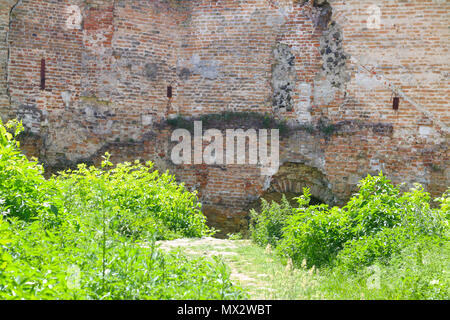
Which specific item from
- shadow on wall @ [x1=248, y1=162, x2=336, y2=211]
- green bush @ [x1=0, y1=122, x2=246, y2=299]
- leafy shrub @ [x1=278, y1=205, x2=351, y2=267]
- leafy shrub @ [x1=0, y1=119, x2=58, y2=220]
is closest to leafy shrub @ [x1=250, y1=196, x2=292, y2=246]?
leafy shrub @ [x1=278, y1=205, x2=351, y2=267]

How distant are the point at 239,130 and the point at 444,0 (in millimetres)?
4285

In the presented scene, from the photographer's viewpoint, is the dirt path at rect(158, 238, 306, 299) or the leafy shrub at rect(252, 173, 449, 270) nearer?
the dirt path at rect(158, 238, 306, 299)

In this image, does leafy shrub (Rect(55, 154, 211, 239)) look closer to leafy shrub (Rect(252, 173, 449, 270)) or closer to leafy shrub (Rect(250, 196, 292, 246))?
leafy shrub (Rect(250, 196, 292, 246))

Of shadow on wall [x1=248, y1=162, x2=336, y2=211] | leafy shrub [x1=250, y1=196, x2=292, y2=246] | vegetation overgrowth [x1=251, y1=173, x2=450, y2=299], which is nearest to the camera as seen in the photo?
vegetation overgrowth [x1=251, y1=173, x2=450, y2=299]

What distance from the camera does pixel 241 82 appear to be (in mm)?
10125

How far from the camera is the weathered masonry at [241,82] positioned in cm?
908

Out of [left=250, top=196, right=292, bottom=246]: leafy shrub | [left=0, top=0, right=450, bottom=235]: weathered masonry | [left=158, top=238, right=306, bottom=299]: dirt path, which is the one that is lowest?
[left=158, top=238, right=306, bottom=299]: dirt path

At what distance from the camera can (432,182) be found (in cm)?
895

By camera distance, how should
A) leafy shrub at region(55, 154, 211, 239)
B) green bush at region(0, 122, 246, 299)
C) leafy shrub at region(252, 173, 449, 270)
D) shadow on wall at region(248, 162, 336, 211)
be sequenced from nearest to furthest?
green bush at region(0, 122, 246, 299)
leafy shrub at region(252, 173, 449, 270)
leafy shrub at region(55, 154, 211, 239)
shadow on wall at region(248, 162, 336, 211)

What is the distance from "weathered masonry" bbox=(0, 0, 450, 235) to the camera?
357 inches

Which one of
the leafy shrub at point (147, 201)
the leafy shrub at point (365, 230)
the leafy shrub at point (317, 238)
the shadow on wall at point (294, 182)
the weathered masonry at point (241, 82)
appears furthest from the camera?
the shadow on wall at point (294, 182)

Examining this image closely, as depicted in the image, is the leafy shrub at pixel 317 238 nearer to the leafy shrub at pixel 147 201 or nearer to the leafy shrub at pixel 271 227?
the leafy shrub at pixel 271 227

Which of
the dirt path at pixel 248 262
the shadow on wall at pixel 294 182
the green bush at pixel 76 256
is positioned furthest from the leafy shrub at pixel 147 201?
the shadow on wall at pixel 294 182

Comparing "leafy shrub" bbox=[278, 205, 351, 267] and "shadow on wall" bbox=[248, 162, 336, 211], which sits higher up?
"shadow on wall" bbox=[248, 162, 336, 211]
